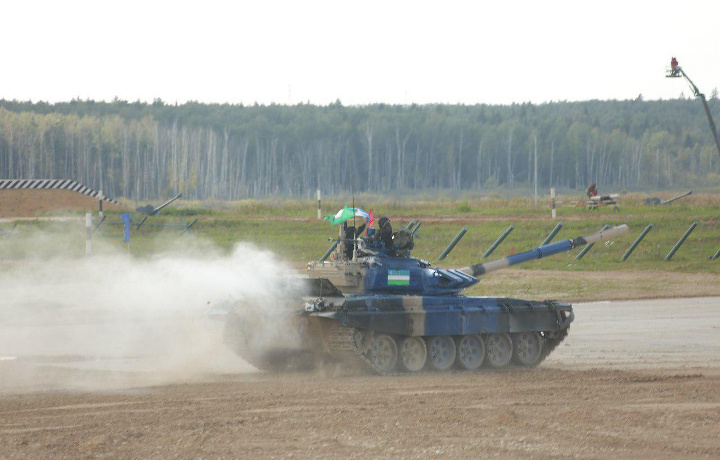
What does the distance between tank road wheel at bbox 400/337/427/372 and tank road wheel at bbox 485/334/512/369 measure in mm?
1333

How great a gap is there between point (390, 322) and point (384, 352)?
58 centimetres

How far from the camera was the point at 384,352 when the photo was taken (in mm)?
15734

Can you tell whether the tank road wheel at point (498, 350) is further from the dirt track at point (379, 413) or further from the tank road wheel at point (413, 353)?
the tank road wheel at point (413, 353)

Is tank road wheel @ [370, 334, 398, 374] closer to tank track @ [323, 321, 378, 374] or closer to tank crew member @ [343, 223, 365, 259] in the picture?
tank track @ [323, 321, 378, 374]

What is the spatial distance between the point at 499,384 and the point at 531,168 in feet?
451

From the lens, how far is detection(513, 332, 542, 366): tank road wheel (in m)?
17.3

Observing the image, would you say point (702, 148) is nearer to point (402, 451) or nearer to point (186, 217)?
point (186, 217)

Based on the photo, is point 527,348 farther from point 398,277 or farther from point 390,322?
point 390,322

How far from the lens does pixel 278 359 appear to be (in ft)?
52.8

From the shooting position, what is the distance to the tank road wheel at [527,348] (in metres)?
17.3

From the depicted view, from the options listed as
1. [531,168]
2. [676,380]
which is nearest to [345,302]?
[676,380]

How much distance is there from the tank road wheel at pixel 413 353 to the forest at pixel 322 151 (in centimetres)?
10210

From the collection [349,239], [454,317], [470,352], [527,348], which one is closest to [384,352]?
[454,317]

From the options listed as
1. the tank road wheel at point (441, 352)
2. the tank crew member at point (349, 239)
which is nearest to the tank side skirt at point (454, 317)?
the tank road wheel at point (441, 352)
